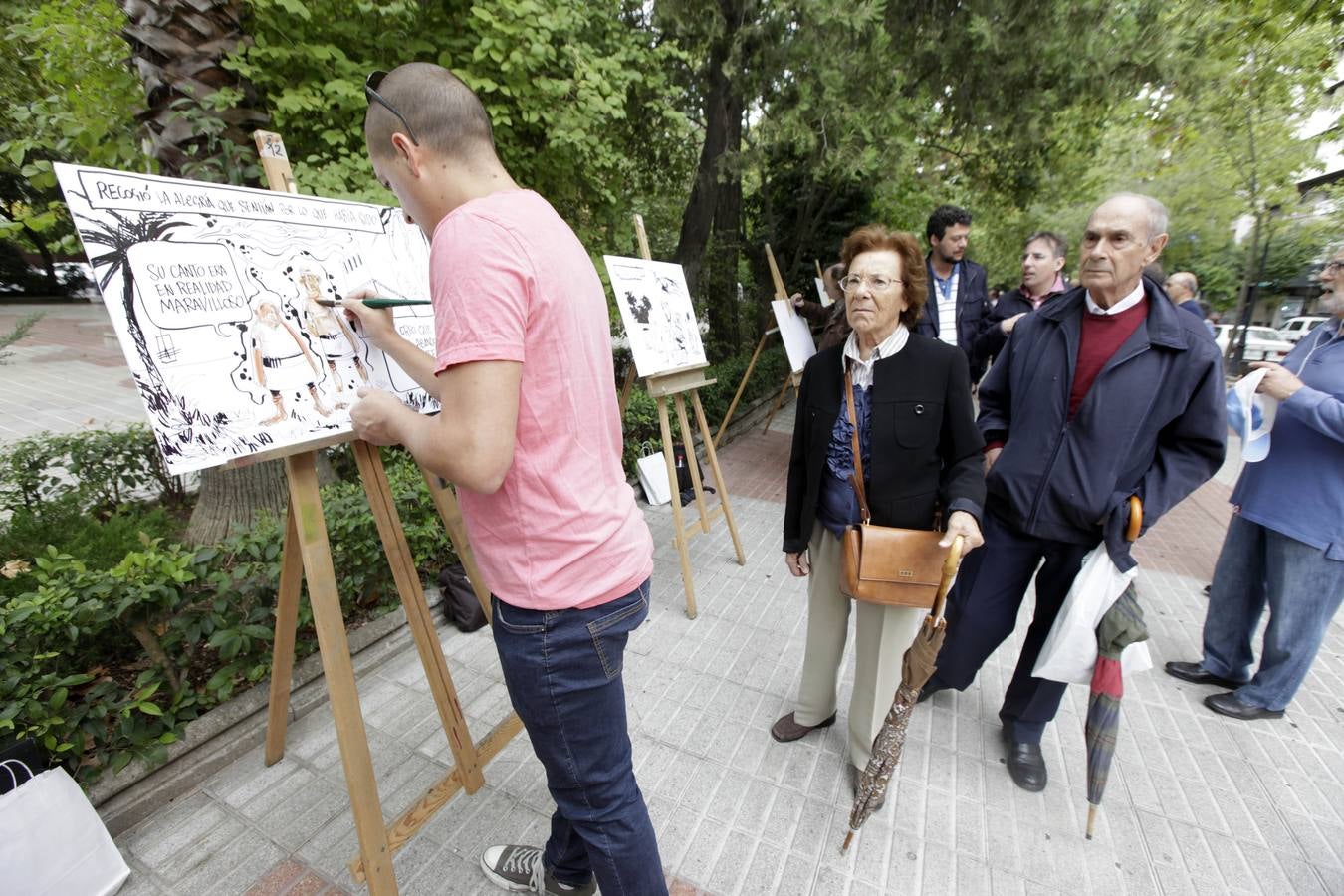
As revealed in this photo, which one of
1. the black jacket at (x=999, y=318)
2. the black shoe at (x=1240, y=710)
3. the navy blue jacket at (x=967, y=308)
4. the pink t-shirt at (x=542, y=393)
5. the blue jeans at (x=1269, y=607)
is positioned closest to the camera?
the pink t-shirt at (x=542, y=393)

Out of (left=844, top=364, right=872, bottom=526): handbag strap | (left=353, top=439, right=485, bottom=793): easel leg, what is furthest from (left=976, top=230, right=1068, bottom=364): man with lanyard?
(left=353, top=439, right=485, bottom=793): easel leg

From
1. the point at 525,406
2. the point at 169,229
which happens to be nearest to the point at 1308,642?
the point at 525,406

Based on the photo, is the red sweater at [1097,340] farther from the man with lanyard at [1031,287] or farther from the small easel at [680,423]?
the small easel at [680,423]

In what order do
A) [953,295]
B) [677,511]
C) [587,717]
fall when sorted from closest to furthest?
[587,717] < [677,511] < [953,295]

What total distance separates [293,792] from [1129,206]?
12.4 feet

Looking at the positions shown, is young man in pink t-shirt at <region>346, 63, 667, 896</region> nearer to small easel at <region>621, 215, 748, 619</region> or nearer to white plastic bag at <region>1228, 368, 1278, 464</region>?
small easel at <region>621, 215, 748, 619</region>

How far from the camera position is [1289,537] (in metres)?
2.35

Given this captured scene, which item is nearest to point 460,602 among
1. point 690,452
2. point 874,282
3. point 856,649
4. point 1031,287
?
point 690,452

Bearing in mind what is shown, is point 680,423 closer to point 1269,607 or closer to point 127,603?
point 127,603

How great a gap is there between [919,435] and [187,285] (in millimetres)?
2187

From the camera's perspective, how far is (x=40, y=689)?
196 centimetres

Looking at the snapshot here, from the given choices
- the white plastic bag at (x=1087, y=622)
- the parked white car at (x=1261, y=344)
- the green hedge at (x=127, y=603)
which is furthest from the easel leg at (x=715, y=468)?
the parked white car at (x=1261, y=344)

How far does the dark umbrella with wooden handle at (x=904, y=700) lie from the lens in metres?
1.71

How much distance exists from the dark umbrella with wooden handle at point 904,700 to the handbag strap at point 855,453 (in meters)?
0.33
